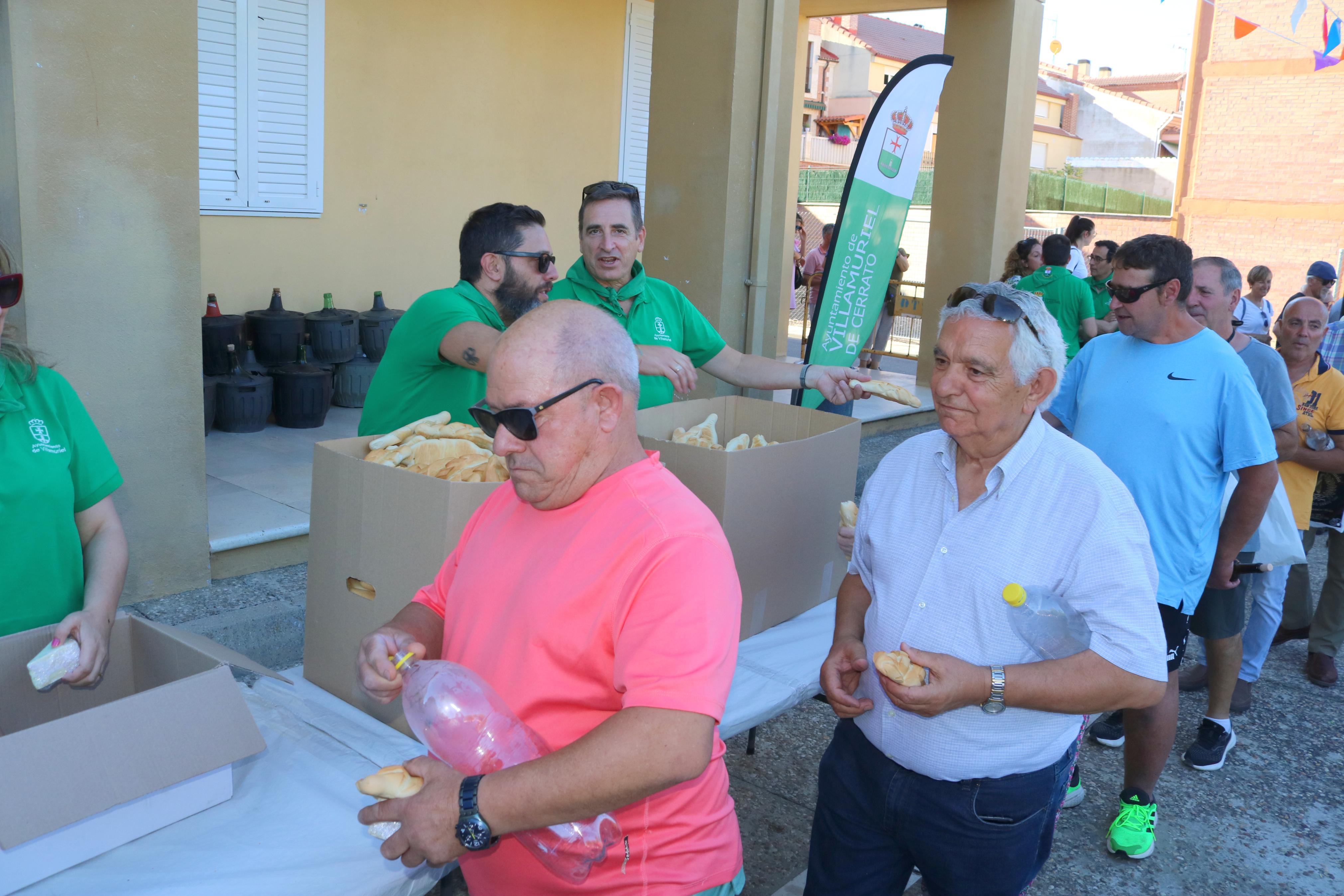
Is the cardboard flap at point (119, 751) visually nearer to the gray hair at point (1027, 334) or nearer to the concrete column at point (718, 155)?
the gray hair at point (1027, 334)

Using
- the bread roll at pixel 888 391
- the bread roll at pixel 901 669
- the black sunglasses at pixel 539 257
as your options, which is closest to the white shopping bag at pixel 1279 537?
the bread roll at pixel 888 391

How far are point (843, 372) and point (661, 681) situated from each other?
85.4 inches

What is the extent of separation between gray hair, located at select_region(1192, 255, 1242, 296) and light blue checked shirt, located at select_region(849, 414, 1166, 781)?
2220mm

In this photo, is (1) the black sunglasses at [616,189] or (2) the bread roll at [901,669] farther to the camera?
(1) the black sunglasses at [616,189]

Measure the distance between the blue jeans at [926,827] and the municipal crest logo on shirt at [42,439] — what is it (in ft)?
6.01

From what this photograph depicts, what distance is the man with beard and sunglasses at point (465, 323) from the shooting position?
3.07m

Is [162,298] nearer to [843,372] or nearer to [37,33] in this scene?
[37,33]

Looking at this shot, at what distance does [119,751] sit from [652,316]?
254cm

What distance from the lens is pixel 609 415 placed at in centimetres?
162

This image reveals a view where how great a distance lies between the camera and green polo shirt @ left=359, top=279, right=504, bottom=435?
3.09 m

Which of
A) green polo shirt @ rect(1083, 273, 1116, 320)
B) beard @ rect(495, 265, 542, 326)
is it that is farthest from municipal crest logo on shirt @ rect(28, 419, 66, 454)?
green polo shirt @ rect(1083, 273, 1116, 320)

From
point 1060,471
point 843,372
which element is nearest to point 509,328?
point 1060,471

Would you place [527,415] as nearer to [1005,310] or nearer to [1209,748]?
[1005,310]


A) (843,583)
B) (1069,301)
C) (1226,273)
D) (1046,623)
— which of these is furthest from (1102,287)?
Result: (1046,623)
